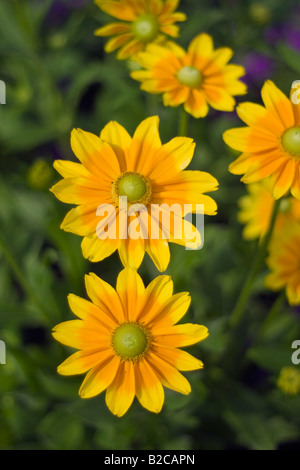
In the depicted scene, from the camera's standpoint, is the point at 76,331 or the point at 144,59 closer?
the point at 76,331

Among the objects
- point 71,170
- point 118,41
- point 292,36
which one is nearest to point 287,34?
point 292,36

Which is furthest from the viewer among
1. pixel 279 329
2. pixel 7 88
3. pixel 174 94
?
pixel 7 88

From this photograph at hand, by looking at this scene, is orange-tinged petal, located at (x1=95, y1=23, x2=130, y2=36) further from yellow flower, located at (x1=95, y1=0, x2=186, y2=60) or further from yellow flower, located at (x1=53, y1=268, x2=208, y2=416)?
yellow flower, located at (x1=53, y1=268, x2=208, y2=416)

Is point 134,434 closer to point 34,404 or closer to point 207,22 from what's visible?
point 34,404

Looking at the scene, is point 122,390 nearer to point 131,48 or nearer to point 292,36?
point 131,48

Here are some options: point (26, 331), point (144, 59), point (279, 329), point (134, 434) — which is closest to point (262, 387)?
point (279, 329)

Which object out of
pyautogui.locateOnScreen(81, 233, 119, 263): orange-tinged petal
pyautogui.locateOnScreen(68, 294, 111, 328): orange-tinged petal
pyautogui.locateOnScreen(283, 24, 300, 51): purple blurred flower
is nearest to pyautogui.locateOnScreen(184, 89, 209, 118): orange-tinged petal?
pyautogui.locateOnScreen(81, 233, 119, 263): orange-tinged petal
